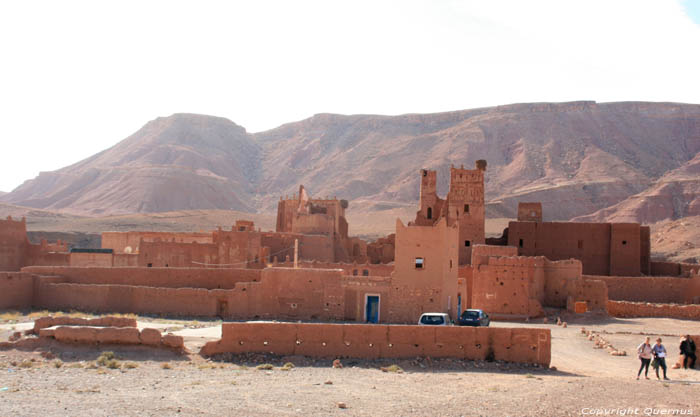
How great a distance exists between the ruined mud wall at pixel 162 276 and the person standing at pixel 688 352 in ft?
46.5

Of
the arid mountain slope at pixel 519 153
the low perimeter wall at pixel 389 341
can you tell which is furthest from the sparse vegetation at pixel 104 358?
the arid mountain slope at pixel 519 153

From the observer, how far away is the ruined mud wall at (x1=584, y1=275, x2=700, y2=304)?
3453 cm

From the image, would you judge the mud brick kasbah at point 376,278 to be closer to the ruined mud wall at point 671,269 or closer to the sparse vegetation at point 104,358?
the ruined mud wall at point 671,269

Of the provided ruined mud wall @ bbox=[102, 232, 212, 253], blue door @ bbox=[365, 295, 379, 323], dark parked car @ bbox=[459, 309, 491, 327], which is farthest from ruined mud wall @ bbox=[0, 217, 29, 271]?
dark parked car @ bbox=[459, 309, 491, 327]

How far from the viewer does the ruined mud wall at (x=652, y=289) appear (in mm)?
34531

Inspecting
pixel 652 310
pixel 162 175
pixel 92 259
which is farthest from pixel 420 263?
pixel 162 175

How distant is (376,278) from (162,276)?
8183 millimetres

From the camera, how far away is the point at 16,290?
1054 inches

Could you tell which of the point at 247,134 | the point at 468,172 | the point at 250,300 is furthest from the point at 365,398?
the point at 247,134

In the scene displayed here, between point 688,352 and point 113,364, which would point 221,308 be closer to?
point 113,364

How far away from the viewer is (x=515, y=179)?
111312mm

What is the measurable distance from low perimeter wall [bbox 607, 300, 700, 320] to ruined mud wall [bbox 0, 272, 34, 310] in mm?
22558

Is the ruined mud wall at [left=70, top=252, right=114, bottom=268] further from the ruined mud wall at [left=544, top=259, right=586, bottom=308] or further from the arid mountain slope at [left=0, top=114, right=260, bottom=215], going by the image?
the arid mountain slope at [left=0, top=114, right=260, bottom=215]

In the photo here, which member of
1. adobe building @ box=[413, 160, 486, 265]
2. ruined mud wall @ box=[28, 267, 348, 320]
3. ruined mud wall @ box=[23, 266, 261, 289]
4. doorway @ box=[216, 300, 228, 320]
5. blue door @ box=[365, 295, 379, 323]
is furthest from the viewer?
adobe building @ box=[413, 160, 486, 265]
